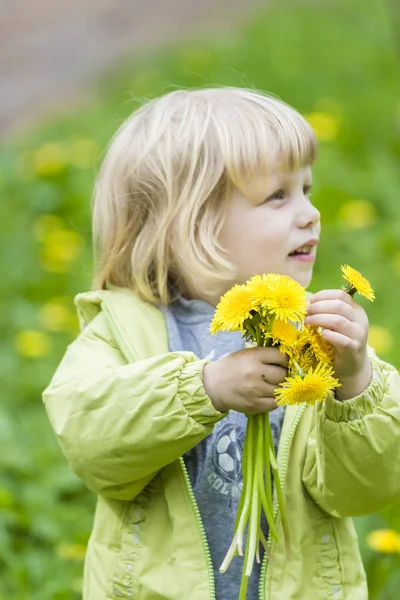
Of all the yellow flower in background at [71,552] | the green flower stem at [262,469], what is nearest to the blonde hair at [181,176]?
the green flower stem at [262,469]

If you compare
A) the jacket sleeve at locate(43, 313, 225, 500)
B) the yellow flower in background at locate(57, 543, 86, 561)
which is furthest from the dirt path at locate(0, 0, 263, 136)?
the jacket sleeve at locate(43, 313, 225, 500)

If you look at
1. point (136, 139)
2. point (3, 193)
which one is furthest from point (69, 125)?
point (136, 139)

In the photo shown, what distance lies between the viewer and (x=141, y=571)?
6.31ft

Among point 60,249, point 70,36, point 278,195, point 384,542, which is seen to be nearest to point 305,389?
point 278,195

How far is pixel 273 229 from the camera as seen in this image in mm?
1969

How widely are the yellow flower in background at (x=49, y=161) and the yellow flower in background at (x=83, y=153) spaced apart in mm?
38

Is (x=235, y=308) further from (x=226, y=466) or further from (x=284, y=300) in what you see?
(x=226, y=466)

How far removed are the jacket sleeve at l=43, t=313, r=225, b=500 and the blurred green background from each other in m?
0.76

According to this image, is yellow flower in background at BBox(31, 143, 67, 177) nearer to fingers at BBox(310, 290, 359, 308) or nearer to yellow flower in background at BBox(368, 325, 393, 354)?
yellow flower in background at BBox(368, 325, 393, 354)

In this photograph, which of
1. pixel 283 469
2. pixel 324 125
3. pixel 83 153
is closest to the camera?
pixel 283 469

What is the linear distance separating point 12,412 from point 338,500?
1.57m

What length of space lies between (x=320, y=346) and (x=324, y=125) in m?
3.29

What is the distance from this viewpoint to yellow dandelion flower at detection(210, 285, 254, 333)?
1.57 m

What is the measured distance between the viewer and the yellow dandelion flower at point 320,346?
1.65 meters
